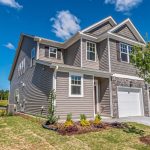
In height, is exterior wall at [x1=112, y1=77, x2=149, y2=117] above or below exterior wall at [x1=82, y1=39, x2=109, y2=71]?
below

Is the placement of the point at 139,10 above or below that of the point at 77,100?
above

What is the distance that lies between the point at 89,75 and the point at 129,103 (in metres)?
4.66

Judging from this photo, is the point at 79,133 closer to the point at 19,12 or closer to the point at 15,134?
the point at 15,134

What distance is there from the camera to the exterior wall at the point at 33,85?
12688 millimetres

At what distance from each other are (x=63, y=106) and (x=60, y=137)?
4.27 m

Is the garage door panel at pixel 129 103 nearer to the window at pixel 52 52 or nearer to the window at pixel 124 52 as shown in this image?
the window at pixel 124 52

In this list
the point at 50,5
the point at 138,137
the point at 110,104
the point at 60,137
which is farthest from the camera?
the point at 50,5

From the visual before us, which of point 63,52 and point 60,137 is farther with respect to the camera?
point 63,52

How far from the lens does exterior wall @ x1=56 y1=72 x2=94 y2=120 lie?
1117 centimetres

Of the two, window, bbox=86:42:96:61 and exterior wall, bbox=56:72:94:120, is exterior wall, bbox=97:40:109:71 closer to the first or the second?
window, bbox=86:42:96:61

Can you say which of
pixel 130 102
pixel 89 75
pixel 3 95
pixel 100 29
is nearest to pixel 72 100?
pixel 89 75

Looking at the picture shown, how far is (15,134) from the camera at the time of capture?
24.1 feet

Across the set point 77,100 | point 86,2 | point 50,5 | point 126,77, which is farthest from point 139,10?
point 77,100

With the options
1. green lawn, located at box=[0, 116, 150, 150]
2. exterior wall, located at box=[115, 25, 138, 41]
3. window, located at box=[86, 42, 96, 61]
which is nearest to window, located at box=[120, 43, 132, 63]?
exterior wall, located at box=[115, 25, 138, 41]
